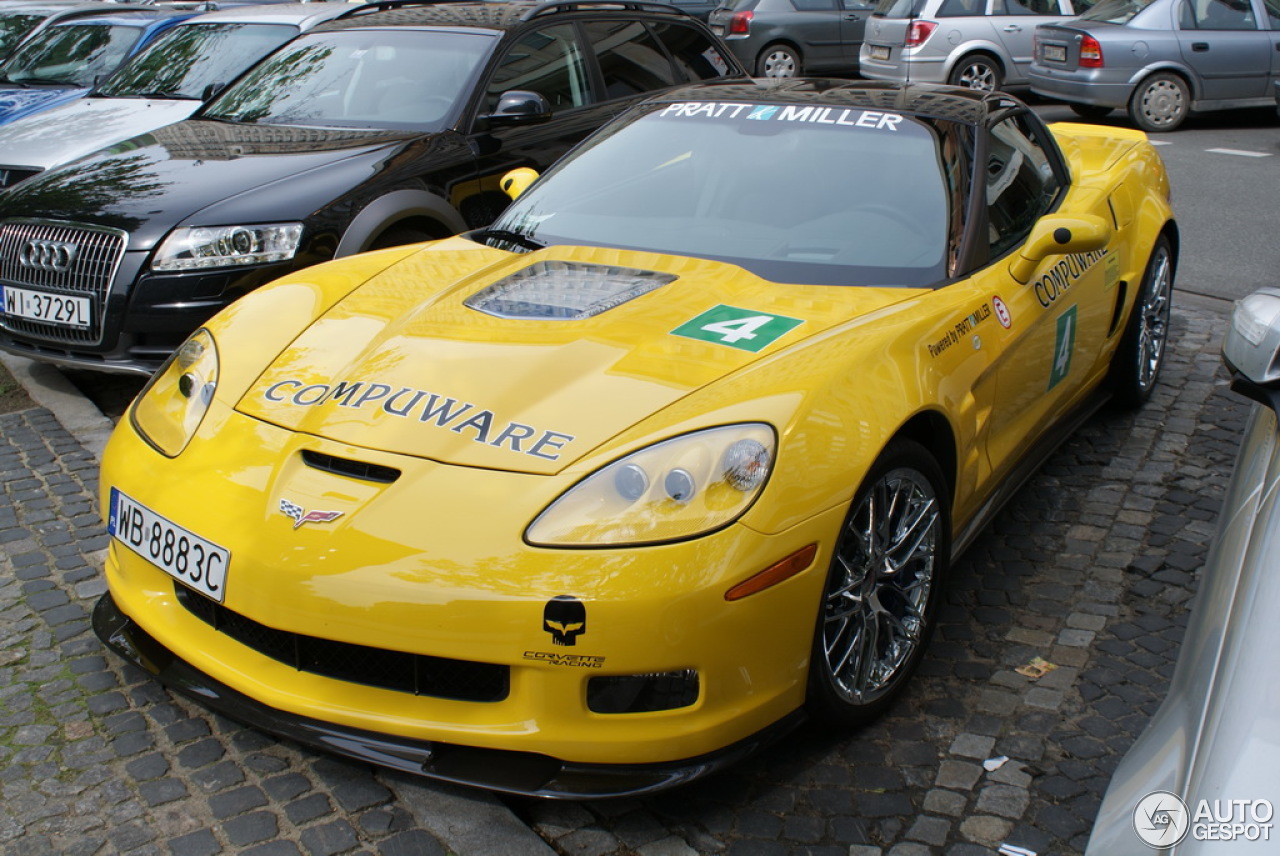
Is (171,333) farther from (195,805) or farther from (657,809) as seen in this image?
(657,809)

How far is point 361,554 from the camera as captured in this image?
2533mm

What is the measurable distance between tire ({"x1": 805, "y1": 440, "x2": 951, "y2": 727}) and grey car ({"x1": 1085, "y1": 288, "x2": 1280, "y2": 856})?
79 centimetres

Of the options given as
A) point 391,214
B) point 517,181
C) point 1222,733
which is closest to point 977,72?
point 391,214

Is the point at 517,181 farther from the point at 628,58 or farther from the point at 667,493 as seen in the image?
the point at 628,58

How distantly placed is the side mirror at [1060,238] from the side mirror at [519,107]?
2.89 m

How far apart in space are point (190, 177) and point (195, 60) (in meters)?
3.11

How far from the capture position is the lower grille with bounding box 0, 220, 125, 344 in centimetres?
502

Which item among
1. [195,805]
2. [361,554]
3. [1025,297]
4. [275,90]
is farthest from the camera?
[275,90]

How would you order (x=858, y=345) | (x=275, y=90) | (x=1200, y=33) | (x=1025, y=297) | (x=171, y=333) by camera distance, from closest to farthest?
(x=858, y=345) < (x=1025, y=297) < (x=171, y=333) < (x=275, y=90) < (x=1200, y=33)

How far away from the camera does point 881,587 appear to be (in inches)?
121

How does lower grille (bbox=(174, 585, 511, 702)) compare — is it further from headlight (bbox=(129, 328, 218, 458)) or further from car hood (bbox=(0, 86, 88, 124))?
car hood (bbox=(0, 86, 88, 124))

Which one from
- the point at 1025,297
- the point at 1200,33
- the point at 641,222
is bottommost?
the point at 1200,33

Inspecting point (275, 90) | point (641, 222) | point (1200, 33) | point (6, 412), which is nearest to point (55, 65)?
point (275, 90)

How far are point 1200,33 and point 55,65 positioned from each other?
10777 mm
